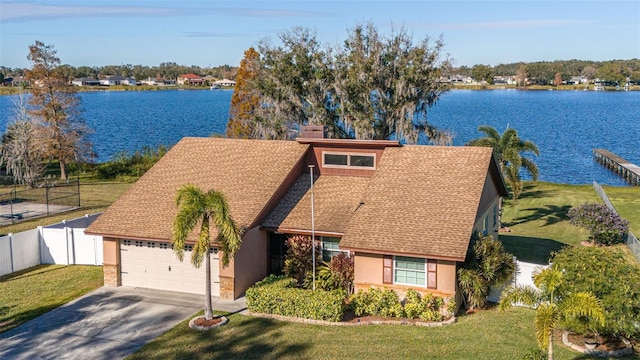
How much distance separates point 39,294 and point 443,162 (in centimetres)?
1534

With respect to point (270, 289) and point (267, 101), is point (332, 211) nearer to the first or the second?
point (270, 289)

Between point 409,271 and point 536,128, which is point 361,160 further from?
point 536,128

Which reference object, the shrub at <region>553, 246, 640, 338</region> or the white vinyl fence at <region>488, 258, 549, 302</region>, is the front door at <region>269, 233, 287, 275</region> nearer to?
the white vinyl fence at <region>488, 258, 549, 302</region>

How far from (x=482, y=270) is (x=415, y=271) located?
209 centimetres

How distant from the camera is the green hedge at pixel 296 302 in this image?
59.8 ft

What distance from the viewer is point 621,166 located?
57062 mm

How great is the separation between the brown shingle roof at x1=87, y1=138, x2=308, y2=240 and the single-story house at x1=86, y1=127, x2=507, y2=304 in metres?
0.04

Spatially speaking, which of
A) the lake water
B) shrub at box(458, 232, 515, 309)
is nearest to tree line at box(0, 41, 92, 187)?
the lake water

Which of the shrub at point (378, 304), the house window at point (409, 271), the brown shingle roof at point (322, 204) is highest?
the brown shingle roof at point (322, 204)

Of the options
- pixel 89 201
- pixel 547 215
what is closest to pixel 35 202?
pixel 89 201

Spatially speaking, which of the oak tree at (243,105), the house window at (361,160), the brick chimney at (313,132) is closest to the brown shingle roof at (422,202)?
the house window at (361,160)

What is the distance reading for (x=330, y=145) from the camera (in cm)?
2431

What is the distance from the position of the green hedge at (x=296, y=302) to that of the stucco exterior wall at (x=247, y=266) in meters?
1.23

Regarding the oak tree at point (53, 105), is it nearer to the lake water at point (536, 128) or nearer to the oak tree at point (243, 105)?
the oak tree at point (243, 105)
